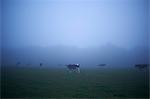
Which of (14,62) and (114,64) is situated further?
(114,64)

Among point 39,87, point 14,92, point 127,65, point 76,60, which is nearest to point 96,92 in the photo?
point 39,87

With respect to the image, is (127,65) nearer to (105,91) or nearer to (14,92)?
(105,91)

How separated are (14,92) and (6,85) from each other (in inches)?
72.8

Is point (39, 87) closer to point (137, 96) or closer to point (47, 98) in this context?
point (47, 98)

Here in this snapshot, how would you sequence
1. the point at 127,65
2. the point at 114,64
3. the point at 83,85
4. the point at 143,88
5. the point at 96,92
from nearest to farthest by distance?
the point at 96,92, the point at 143,88, the point at 83,85, the point at 127,65, the point at 114,64

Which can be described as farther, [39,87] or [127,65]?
[127,65]

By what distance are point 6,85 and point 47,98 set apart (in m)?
3.89

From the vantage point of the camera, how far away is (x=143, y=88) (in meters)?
12.1

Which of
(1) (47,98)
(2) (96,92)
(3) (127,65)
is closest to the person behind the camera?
(1) (47,98)

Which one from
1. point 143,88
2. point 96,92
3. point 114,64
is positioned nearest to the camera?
point 96,92

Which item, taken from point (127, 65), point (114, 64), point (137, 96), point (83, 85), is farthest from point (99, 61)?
point (137, 96)

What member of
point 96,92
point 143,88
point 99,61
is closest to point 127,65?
point 99,61

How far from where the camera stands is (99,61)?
104 feet

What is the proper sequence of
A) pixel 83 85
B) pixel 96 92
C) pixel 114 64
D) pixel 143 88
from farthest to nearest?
pixel 114 64 < pixel 83 85 < pixel 143 88 < pixel 96 92
